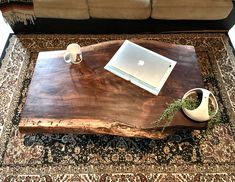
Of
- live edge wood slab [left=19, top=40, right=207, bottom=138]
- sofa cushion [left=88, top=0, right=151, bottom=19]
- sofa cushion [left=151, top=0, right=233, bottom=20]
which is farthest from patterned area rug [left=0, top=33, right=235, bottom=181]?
sofa cushion [left=88, top=0, right=151, bottom=19]

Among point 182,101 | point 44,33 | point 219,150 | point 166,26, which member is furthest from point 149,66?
point 44,33

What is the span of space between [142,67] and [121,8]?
2.57 ft

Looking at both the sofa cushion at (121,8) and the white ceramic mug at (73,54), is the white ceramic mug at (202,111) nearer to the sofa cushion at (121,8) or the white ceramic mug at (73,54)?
the white ceramic mug at (73,54)

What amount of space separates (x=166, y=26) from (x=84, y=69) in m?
1.09

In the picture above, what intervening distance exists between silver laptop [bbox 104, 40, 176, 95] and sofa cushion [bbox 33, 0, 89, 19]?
0.69 meters

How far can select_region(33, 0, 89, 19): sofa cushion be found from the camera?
2.19 meters

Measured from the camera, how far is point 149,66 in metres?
1.66

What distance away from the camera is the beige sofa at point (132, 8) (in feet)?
7.16

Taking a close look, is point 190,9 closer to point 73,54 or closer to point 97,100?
point 73,54

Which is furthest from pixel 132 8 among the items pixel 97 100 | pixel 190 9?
pixel 97 100

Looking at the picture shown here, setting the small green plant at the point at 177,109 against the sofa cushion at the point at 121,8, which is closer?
the small green plant at the point at 177,109

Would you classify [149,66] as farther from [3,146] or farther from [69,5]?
[3,146]

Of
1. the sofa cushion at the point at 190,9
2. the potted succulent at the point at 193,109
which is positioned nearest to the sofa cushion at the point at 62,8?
the sofa cushion at the point at 190,9

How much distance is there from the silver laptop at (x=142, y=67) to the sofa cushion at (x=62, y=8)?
2.27 feet
